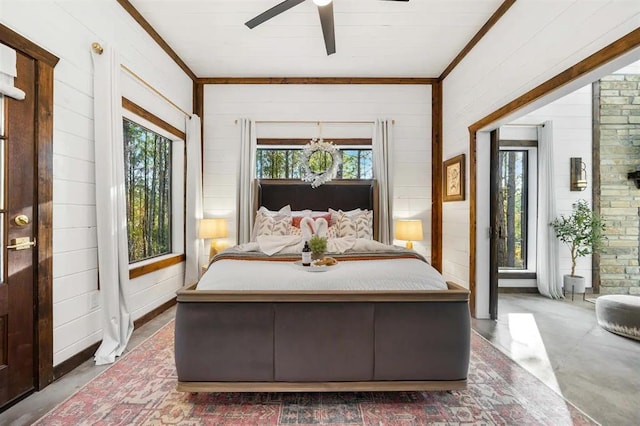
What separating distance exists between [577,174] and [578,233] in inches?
34.9

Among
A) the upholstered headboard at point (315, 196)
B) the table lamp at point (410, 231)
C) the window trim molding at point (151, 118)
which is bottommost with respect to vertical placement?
the table lamp at point (410, 231)

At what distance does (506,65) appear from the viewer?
2977 millimetres

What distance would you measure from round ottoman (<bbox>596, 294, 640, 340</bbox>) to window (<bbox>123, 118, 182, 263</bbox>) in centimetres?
505

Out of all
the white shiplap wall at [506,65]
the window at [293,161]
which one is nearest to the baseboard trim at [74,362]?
the window at [293,161]

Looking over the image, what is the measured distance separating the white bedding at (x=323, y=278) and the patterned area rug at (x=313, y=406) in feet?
2.39

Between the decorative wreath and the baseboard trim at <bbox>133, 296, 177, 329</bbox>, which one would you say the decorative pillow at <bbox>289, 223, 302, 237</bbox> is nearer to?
the decorative wreath

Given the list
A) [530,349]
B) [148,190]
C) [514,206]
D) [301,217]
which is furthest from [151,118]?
[514,206]

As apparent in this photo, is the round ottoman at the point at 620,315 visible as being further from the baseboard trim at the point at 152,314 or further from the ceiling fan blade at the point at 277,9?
the baseboard trim at the point at 152,314

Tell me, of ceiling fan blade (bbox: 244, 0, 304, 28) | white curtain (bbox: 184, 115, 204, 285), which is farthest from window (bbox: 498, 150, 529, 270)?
white curtain (bbox: 184, 115, 204, 285)

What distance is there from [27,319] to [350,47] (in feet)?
13.0

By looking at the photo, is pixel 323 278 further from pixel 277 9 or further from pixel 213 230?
pixel 213 230

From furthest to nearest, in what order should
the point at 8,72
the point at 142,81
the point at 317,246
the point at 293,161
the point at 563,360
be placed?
1. the point at 293,161
2. the point at 142,81
3. the point at 563,360
4. the point at 317,246
5. the point at 8,72

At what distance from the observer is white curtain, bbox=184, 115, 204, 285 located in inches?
167

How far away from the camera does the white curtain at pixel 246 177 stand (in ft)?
14.4
